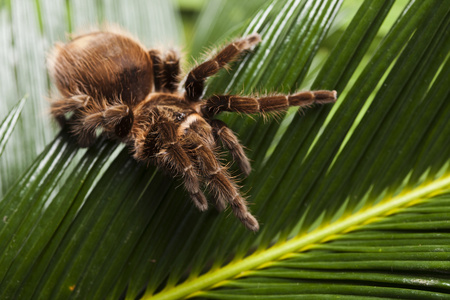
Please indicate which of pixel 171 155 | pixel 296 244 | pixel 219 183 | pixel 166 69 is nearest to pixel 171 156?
pixel 171 155

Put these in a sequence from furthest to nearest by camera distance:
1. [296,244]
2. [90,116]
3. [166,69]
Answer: [166,69] < [90,116] < [296,244]

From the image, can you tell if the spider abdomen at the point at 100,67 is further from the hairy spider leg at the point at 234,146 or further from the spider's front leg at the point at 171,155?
the hairy spider leg at the point at 234,146

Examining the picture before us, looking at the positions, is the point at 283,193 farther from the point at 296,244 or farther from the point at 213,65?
the point at 213,65

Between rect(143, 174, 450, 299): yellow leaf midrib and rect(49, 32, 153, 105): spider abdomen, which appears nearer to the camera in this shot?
rect(143, 174, 450, 299): yellow leaf midrib

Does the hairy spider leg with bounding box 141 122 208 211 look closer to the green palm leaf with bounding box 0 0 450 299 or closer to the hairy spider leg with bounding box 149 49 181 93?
the green palm leaf with bounding box 0 0 450 299

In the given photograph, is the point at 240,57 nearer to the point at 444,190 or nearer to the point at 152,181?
the point at 152,181

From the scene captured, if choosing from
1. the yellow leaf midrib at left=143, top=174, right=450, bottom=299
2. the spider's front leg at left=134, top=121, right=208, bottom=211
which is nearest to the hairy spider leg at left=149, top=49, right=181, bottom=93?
the spider's front leg at left=134, top=121, right=208, bottom=211

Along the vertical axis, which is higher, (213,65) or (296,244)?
(213,65)

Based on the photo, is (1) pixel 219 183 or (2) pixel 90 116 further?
(2) pixel 90 116

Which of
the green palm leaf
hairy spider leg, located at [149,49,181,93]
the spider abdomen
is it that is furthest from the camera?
hairy spider leg, located at [149,49,181,93]

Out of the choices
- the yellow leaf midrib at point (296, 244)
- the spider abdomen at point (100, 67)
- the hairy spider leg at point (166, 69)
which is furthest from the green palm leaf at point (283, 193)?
the hairy spider leg at point (166, 69)
